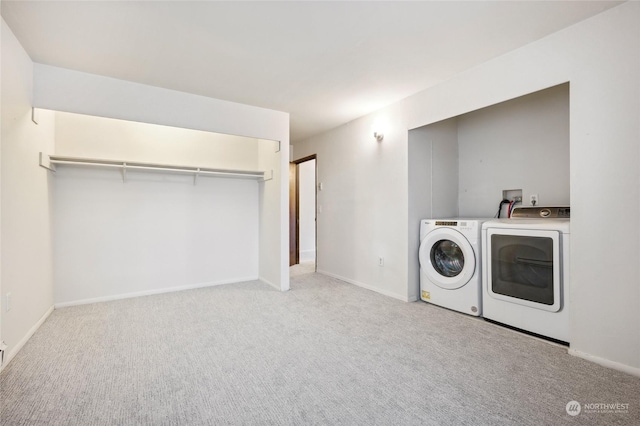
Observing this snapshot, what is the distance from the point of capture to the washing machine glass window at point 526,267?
230cm

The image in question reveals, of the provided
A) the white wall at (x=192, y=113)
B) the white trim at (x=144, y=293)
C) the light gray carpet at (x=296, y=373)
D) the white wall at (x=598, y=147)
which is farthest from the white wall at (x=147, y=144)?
the white wall at (x=598, y=147)

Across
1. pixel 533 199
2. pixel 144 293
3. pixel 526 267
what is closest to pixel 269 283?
pixel 144 293

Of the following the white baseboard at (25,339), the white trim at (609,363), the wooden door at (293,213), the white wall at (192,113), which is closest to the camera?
the white trim at (609,363)

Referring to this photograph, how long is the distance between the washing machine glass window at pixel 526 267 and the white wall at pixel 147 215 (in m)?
3.07

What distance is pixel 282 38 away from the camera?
7.13 ft

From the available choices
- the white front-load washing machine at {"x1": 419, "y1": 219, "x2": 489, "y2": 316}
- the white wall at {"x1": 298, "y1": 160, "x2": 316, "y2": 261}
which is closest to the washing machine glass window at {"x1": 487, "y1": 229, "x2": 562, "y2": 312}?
the white front-load washing machine at {"x1": 419, "y1": 219, "x2": 489, "y2": 316}

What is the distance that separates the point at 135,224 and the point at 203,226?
78 cm

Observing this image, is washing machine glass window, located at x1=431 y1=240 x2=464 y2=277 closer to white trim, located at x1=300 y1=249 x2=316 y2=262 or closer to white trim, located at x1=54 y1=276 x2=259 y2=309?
white trim, located at x1=54 y1=276 x2=259 y2=309

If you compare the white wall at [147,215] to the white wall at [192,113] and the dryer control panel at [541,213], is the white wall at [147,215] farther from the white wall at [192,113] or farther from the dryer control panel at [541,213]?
the dryer control panel at [541,213]

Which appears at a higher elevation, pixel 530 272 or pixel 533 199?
pixel 533 199

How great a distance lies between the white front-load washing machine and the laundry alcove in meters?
2.20

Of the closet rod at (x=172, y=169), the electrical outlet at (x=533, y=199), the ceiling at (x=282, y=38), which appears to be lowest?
the electrical outlet at (x=533, y=199)

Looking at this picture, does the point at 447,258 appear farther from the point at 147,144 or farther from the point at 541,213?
the point at 147,144

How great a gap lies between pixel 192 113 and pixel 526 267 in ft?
11.4
